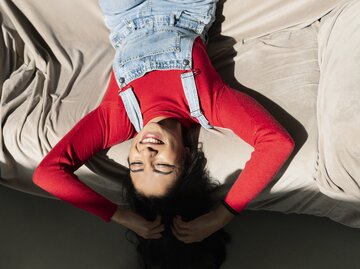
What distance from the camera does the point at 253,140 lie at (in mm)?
1039

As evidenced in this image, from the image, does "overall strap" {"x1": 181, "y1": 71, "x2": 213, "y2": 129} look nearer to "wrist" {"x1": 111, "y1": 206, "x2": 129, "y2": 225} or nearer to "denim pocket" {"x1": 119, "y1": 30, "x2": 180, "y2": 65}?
"denim pocket" {"x1": 119, "y1": 30, "x2": 180, "y2": 65}

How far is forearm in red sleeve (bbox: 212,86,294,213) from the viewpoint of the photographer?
3.28 ft

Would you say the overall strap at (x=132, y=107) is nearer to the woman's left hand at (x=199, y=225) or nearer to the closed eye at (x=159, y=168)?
the closed eye at (x=159, y=168)

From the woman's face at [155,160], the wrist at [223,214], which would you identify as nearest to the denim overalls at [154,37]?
the woman's face at [155,160]

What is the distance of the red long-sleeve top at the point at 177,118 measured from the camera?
101 cm

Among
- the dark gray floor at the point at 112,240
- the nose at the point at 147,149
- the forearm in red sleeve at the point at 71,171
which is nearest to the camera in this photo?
the nose at the point at 147,149

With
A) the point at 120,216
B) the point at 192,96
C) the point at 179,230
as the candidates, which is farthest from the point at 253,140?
the point at 120,216

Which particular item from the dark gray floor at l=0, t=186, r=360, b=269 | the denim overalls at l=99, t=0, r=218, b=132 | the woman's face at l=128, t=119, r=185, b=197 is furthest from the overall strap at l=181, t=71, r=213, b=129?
the dark gray floor at l=0, t=186, r=360, b=269

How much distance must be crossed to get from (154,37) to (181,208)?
539 millimetres

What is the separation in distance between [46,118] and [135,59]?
1.21 ft

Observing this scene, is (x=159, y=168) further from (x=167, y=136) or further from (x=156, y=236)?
(x=156, y=236)

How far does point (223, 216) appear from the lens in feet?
3.51

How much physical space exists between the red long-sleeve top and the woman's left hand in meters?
0.04

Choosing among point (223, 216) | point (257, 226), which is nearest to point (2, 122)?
point (223, 216)
